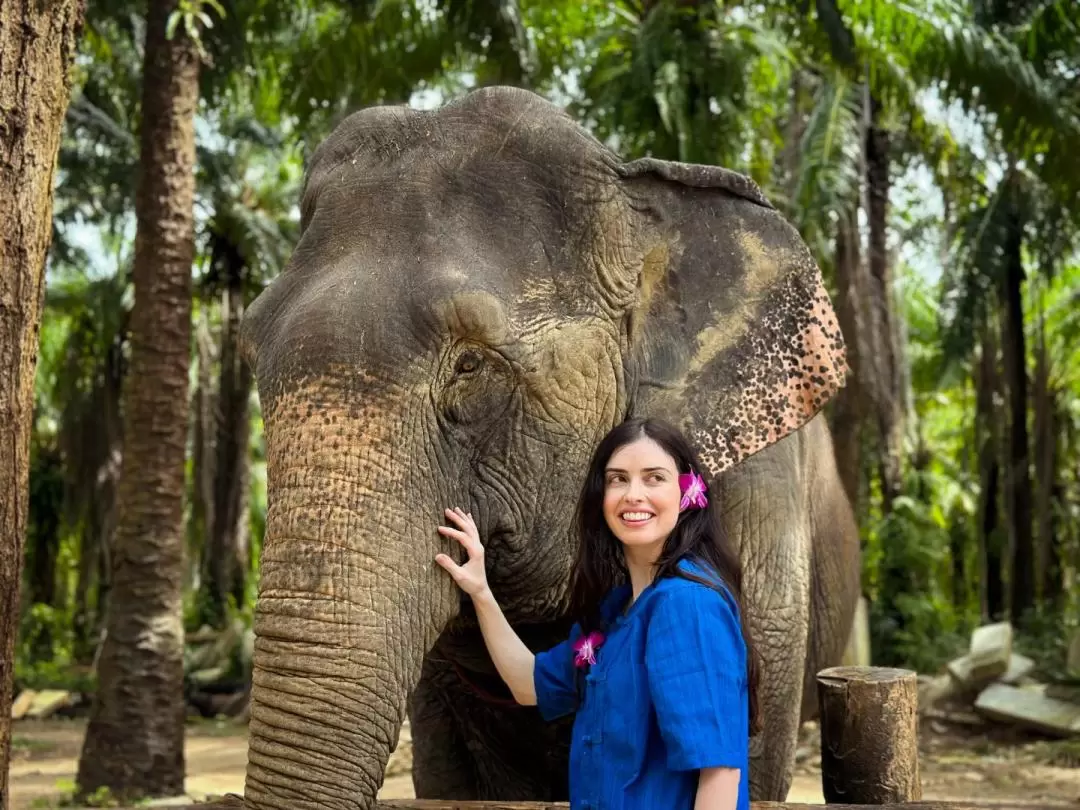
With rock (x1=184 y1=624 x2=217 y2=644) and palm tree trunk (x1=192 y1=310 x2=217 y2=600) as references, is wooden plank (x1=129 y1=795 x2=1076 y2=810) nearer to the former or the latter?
rock (x1=184 y1=624 x2=217 y2=644)

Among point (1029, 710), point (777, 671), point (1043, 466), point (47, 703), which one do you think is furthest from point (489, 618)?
point (1043, 466)

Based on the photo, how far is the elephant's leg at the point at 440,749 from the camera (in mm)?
4480

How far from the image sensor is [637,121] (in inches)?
468

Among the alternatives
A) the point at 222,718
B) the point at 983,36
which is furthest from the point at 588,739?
the point at 222,718

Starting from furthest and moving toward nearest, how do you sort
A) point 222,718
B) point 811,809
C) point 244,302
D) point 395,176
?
point 244,302 → point 222,718 → point 395,176 → point 811,809

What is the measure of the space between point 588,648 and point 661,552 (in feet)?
A: 0.95

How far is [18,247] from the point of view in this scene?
3.08 metres

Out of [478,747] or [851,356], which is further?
[851,356]

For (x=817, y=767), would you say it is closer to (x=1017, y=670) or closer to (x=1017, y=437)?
(x=1017, y=670)

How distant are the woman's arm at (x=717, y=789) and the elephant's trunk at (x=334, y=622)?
2.47ft

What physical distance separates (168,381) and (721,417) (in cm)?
616

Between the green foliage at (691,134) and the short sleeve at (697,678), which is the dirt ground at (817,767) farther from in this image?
the short sleeve at (697,678)

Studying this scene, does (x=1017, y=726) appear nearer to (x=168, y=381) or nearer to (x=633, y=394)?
(x=168, y=381)

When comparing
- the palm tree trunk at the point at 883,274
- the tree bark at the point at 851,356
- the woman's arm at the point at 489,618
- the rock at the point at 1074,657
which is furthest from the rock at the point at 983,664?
the woman's arm at the point at 489,618
